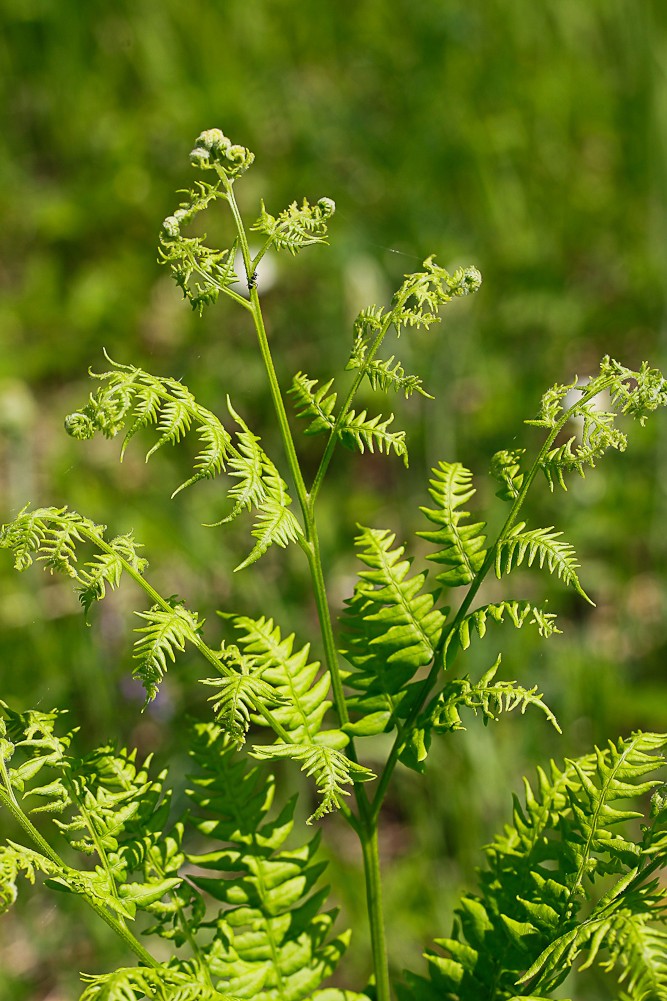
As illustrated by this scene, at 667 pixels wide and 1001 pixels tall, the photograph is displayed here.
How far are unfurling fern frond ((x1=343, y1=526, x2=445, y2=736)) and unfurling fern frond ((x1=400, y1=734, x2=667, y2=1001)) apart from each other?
6.7 inches

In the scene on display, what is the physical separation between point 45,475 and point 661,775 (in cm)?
203

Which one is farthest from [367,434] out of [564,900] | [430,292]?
[564,900]

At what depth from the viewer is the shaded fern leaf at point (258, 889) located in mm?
1072

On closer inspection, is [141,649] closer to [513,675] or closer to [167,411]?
[167,411]

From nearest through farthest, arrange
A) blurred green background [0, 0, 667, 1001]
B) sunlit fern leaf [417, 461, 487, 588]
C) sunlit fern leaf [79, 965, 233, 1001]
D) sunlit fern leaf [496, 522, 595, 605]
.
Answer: sunlit fern leaf [79, 965, 233, 1001]
sunlit fern leaf [496, 522, 595, 605]
sunlit fern leaf [417, 461, 487, 588]
blurred green background [0, 0, 667, 1001]

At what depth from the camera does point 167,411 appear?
929 mm

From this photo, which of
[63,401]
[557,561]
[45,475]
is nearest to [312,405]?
[557,561]

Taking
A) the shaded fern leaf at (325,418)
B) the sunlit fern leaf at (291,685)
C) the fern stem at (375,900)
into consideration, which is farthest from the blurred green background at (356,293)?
the shaded fern leaf at (325,418)

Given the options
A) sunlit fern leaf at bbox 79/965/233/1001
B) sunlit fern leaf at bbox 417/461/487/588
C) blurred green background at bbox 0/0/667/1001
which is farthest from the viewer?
blurred green background at bbox 0/0/667/1001

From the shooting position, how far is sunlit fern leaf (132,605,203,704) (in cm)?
87

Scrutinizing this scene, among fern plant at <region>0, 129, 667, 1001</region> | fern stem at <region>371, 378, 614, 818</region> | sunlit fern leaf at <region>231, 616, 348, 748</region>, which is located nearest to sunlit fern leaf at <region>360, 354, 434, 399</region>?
fern plant at <region>0, 129, 667, 1001</region>

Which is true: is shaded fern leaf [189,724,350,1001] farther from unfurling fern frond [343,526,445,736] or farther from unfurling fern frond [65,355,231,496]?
unfurling fern frond [65,355,231,496]

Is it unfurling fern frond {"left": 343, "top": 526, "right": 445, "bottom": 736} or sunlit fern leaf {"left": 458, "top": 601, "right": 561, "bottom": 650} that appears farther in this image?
unfurling fern frond {"left": 343, "top": 526, "right": 445, "bottom": 736}

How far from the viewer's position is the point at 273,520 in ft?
3.13
